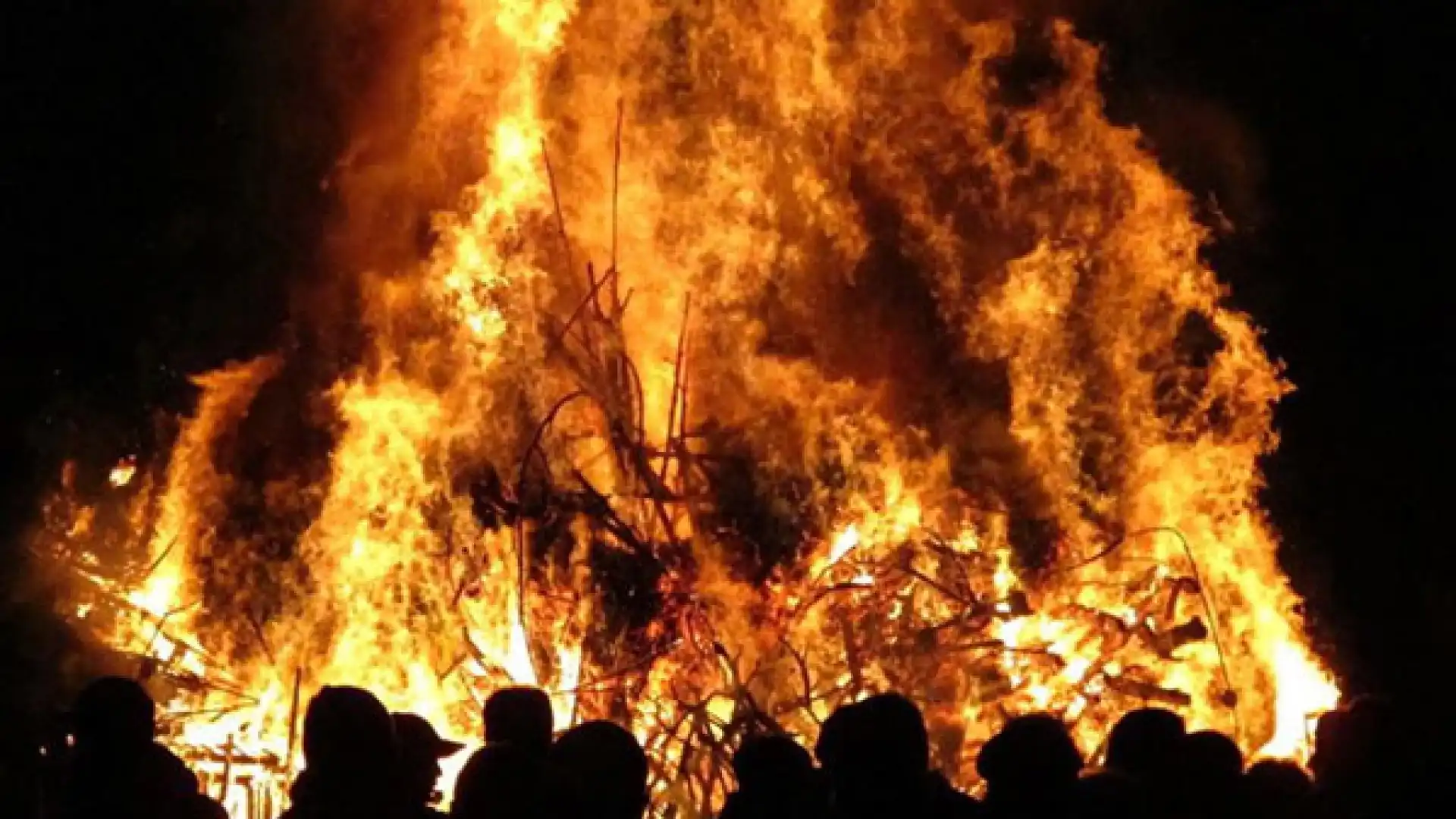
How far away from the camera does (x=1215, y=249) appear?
8.48 m

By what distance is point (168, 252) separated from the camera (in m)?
8.85

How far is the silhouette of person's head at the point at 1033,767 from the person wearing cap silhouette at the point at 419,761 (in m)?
1.20

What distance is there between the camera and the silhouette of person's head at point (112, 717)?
3.34 m

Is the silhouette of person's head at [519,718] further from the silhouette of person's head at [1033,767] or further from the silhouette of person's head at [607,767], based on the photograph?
the silhouette of person's head at [1033,767]

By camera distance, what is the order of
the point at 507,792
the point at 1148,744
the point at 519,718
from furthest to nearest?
the point at 519,718
the point at 1148,744
the point at 507,792

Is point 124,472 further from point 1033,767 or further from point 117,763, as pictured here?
point 1033,767

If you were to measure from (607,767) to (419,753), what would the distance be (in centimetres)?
67

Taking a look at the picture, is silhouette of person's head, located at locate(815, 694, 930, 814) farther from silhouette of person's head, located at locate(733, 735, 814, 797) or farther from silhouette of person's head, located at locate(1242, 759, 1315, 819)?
silhouette of person's head, located at locate(1242, 759, 1315, 819)

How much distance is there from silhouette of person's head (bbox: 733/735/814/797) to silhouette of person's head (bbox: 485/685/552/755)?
704 mm

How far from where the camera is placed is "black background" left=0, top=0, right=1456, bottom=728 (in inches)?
338

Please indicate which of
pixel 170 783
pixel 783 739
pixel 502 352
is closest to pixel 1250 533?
pixel 502 352

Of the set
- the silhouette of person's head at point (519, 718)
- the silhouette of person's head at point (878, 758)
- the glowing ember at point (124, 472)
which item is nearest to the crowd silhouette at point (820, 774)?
the silhouette of person's head at point (878, 758)

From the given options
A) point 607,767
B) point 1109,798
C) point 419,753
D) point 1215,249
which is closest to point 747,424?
point 1215,249

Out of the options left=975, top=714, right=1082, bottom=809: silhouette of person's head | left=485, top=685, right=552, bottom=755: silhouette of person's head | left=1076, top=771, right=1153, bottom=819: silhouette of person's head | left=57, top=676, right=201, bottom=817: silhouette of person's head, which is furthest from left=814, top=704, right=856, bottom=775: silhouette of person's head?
left=57, top=676, right=201, bottom=817: silhouette of person's head
